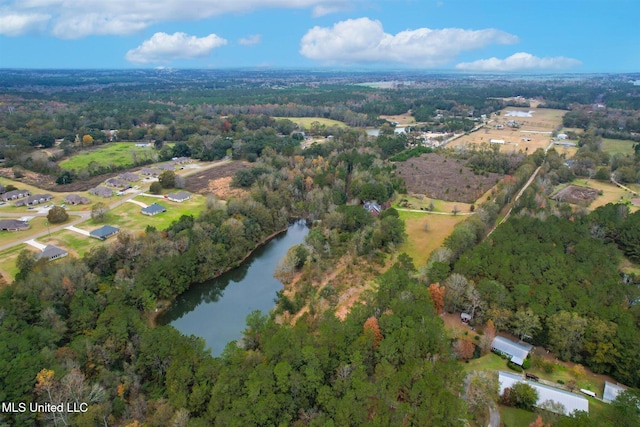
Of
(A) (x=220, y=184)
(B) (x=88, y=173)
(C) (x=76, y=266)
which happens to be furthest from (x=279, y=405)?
(B) (x=88, y=173)

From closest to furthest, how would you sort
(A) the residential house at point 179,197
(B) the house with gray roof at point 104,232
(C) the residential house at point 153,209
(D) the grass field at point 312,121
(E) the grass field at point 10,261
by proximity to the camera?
1. (E) the grass field at point 10,261
2. (B) the house with gray roof at point 104,232
3. (C) the residential house at point 153,209
4. (A) the residential house at point 179,197
5. (D) the grass field at point 312,121

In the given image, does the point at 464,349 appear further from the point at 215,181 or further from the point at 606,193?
the point at 606,193

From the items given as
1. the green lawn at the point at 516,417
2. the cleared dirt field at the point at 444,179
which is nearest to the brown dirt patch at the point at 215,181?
the cleared dirt field at the point at 444,179

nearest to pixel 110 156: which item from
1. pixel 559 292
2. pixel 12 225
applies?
pixel 12 225

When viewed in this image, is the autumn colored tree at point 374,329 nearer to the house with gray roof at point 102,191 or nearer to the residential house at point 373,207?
the residential house at point 373,207

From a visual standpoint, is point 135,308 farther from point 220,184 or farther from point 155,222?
point 220,184

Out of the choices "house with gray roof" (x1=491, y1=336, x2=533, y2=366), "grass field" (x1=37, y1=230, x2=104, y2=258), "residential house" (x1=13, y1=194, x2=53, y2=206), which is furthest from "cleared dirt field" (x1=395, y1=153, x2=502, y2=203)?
"residential house" (x1=13, y1=194, x2=53, y2=206)
